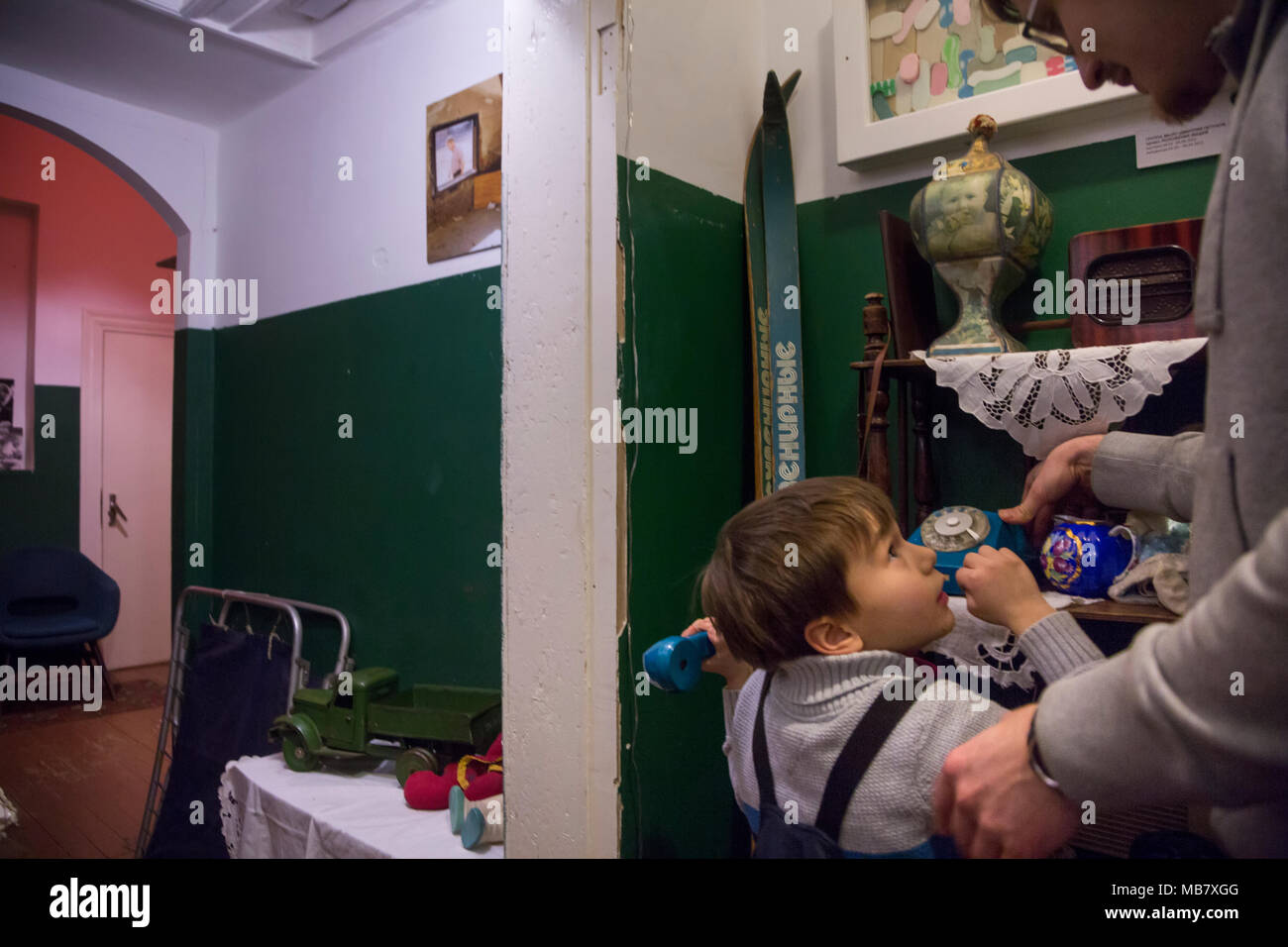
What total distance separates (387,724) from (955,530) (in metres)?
1.82

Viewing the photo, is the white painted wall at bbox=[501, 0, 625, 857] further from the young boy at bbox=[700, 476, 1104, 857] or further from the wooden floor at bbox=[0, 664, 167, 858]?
the wooden floor at bbox=[0, 664, 167, 858]

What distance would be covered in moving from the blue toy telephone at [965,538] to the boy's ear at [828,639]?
37 centimetres

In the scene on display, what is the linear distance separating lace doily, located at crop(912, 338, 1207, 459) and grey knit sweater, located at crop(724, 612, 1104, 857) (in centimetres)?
51

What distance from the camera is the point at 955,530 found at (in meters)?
1.43

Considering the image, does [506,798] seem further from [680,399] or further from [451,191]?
[451,191]

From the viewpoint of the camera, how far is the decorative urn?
1.52m

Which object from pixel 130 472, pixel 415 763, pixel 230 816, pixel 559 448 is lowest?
pixel 230 816

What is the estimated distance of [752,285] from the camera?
185 cm

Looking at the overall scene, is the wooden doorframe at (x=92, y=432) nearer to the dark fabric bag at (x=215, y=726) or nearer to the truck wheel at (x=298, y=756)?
the dark fabric bag at (x=215, y=726)

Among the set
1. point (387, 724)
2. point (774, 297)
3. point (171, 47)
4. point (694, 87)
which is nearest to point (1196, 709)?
point (774, 297)

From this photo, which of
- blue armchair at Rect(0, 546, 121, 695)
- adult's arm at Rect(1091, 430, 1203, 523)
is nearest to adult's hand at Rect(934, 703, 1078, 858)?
adult's arm at Rect(1091, 430, 1203, 523)

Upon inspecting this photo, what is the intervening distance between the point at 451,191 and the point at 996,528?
208 centimetres

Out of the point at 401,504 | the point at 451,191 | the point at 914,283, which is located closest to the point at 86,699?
the point at 401,504

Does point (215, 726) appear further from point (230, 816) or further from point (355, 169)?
point (355, 169)
